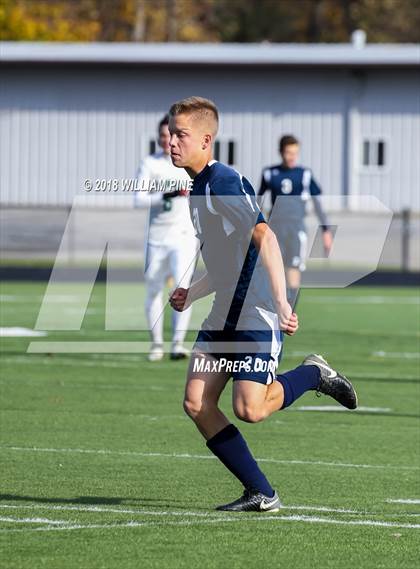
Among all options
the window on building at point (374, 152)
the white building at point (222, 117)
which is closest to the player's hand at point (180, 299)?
the white building at point (222, 117)

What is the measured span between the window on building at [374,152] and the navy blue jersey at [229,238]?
97.5 ft

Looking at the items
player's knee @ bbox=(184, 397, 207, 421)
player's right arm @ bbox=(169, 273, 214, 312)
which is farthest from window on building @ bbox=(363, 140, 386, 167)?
player's knee @ bbox=(184, 397, 207, 421)

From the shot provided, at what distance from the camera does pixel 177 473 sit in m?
8.22

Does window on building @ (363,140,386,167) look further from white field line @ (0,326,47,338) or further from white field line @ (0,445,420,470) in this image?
white field line @ (0,445,420,470)

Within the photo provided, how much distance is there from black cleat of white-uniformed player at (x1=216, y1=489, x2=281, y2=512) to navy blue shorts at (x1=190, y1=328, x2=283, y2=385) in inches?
22.1

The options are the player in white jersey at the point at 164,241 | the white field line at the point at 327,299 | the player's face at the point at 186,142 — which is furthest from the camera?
the white field line at the point at 327,299

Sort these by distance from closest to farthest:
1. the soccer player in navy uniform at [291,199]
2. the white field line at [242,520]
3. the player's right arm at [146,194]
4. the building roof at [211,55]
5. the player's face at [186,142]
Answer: the white field line at [242,520]
the player's face at [186,142]
the player's right arm at [146,194]
the soccer player in navy uniform at [291,199]
the building roof at [211,55]

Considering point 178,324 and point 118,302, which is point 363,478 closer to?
point 178,324

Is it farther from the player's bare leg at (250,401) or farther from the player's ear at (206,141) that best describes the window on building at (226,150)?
the player's bare leg at (250,401)

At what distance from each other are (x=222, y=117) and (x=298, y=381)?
29.4 metres

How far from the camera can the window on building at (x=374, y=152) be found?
36375 mm

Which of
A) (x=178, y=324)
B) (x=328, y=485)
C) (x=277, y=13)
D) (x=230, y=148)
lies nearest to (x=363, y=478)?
(x=328, y=485)

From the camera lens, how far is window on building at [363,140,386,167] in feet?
119

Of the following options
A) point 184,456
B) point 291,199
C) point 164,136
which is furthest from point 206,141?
point 291,199
